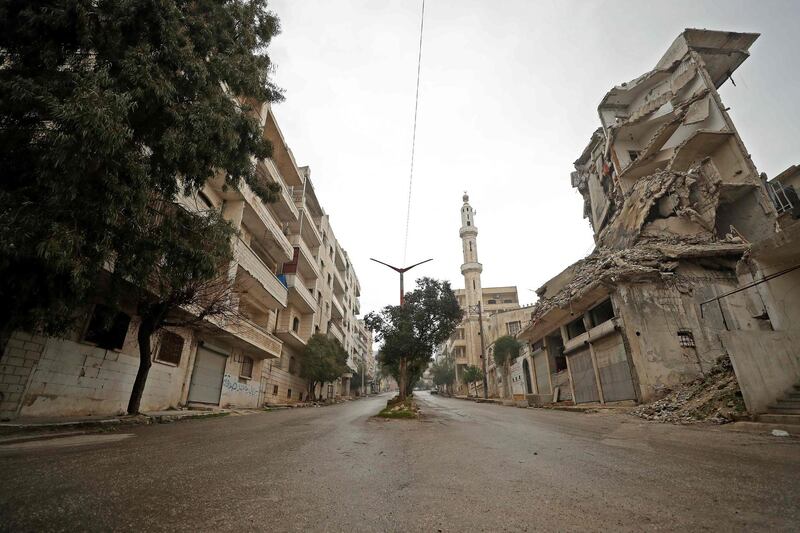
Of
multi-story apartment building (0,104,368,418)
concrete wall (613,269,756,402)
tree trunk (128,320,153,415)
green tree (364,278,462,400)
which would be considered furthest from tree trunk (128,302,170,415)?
concrete wall (613,269,756,402)

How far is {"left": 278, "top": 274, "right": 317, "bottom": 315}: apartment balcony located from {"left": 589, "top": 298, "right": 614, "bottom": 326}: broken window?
61.3ft

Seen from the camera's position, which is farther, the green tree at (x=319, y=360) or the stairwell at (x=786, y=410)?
the green tree at (x=319, y=360)

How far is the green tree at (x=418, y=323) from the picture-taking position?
20.2 m

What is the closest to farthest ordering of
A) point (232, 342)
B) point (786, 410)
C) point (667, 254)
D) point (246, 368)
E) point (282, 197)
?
point (786, 410)
point (667, 254)
point (232, 342)
point (246, 368)
point (282, 197)

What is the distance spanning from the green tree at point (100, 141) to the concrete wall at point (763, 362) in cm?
1259

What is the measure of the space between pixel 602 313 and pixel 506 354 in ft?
65.4

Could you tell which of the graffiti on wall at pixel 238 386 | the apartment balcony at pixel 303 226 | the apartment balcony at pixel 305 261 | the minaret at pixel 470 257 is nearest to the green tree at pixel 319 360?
the graffiti on wall at pixel 238 386

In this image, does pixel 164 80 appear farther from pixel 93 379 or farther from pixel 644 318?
pixel 644 318

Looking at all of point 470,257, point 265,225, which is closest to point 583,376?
point 265,225

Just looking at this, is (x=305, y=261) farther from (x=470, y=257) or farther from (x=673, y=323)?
(x=470, y=257)

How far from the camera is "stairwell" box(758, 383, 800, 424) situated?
280 inches

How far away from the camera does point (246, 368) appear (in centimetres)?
1992

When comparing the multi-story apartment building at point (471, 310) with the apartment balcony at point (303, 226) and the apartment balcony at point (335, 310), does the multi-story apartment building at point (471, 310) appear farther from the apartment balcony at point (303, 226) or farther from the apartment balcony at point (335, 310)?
the apartment balcony at point (303, 226)

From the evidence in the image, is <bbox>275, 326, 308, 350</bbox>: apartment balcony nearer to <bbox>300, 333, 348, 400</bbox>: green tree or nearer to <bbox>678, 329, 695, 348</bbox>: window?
<bbox>300, 333, 348, 400</bbox>: green tree
